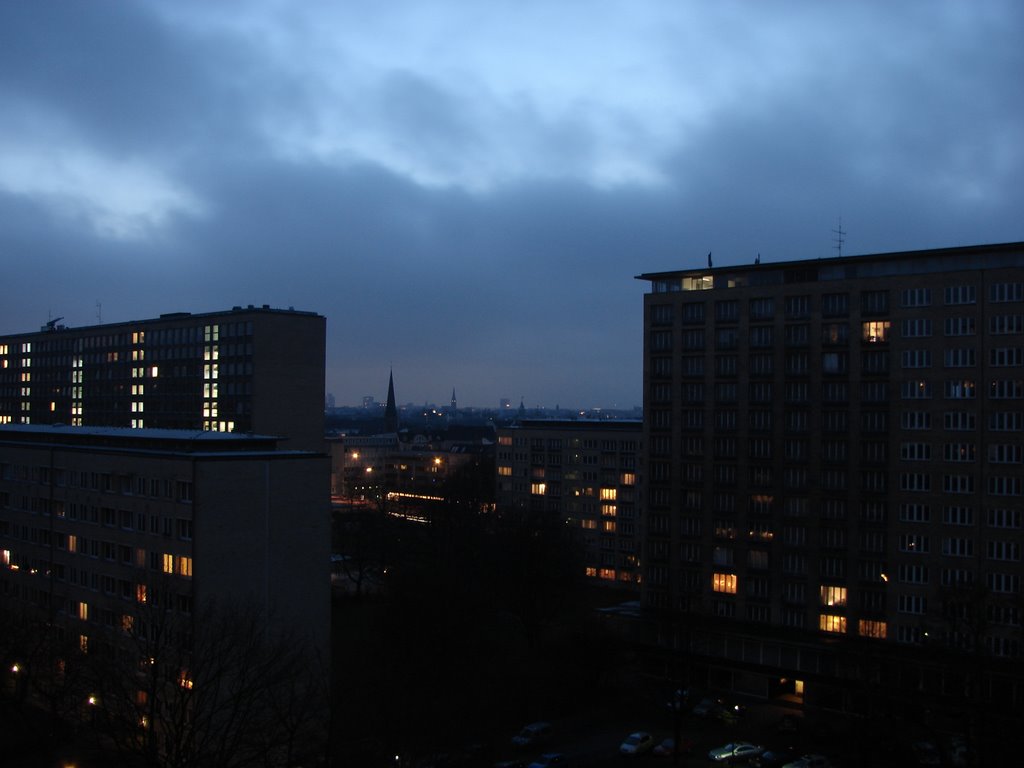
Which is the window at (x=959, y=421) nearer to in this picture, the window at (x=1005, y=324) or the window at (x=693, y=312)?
the window at (x=1005, y=324)

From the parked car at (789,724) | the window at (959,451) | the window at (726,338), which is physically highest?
the window at (726,338)

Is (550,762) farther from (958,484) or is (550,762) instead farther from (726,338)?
(726,338)

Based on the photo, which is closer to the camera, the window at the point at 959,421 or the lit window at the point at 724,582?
the window at the point at 959,421

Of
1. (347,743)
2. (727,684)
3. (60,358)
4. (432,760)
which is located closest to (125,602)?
(347,743)

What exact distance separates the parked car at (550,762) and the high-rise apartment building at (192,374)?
148 feet

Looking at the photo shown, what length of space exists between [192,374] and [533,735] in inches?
2231

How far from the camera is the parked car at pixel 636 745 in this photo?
3947cm

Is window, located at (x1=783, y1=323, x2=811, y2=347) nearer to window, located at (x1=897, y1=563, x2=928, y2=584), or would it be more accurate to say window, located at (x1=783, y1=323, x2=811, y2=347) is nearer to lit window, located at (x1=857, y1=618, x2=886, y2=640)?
window, located at (x1=897, y1=563, x2=928, y2=584)

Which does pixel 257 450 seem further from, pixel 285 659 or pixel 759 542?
pixel 759 542

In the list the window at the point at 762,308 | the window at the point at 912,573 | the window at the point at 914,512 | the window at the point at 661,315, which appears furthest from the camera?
the window at the point at 661,315

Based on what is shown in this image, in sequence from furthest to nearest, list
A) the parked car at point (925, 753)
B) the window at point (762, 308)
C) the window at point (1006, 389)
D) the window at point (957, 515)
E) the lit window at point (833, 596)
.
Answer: the window at point (762, 308) → the lit window at point (833, 596) → the window at point (957, 515) → the window at point (1006, 389) → the parked car at point (925, 753)

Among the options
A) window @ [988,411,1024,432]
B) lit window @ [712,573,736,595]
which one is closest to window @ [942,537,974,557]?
window @ [988,411,1024,432]

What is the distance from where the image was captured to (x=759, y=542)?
52.8m

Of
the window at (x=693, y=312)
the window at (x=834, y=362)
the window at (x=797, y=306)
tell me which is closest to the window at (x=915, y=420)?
the window at (x=834, y=362)
